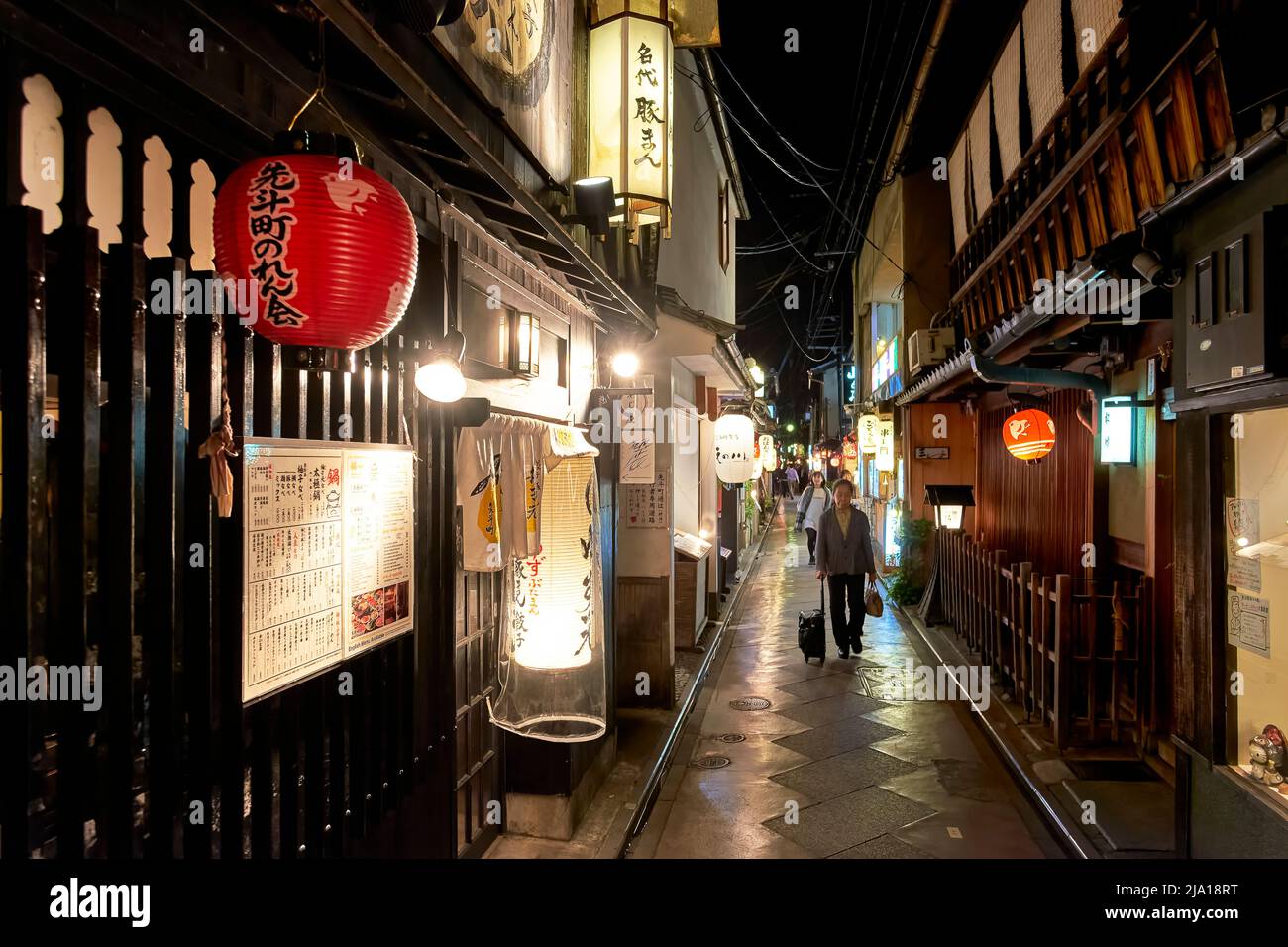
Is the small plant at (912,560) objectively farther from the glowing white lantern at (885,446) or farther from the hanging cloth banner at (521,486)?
the hanging cloth banner at (521,486)

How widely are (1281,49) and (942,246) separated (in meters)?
17.7

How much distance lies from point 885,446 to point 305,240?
23.6m

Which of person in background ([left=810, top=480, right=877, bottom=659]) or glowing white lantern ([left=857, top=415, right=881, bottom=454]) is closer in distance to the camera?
person in background ([left=810, top=480, right=877, bottom=659])

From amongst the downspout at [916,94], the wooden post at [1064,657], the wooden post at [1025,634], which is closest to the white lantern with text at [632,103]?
the wooden post at [1064,657]

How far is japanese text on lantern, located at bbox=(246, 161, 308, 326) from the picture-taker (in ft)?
9.81

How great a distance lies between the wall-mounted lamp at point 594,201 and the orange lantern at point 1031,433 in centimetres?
777

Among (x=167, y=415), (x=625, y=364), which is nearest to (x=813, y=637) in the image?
(x=625, y=364)

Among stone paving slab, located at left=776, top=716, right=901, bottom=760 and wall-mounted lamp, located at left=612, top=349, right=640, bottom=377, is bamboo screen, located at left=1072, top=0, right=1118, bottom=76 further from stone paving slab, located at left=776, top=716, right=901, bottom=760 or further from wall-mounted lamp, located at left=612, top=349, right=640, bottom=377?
stone paving slab, located at left=776, top=716, right=901, bottom=760

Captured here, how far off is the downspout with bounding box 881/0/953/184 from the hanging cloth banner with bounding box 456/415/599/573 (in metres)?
12.5

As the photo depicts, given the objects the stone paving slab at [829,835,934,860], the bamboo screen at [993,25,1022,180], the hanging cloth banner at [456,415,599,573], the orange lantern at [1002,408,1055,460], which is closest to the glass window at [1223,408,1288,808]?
the stone paving slab at [829,835,934,860]

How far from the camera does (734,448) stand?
17.7 m

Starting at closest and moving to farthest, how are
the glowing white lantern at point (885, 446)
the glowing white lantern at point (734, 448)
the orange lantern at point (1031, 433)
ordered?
the orange lantern at point (1031, 433), the glowing white lantern at point (734, 448), the glowing white lantern at point (885, 446)

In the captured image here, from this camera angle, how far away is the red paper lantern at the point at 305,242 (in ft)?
9.87
